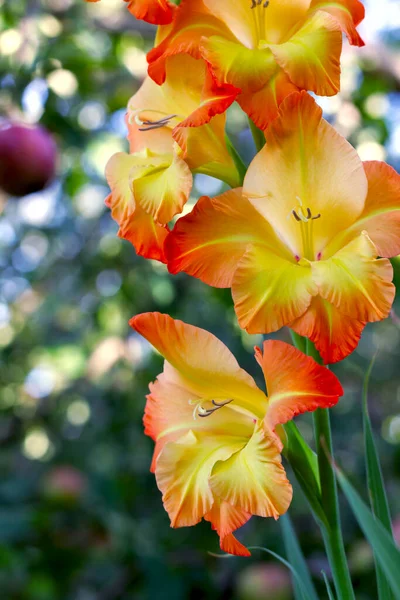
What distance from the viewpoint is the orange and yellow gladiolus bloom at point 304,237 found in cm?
53

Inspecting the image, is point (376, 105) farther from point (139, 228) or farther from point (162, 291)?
point (139, 228)

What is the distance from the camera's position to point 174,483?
0.58 metres

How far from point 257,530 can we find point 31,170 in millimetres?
1048

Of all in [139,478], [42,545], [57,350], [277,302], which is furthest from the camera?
[57,350]

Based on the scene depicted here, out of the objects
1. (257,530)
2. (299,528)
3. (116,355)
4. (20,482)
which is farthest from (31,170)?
(299,528)

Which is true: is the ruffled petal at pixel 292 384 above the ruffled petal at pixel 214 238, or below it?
below

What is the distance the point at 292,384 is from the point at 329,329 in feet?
0.16

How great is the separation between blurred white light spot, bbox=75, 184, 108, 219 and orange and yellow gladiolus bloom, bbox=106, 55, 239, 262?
5.74ft

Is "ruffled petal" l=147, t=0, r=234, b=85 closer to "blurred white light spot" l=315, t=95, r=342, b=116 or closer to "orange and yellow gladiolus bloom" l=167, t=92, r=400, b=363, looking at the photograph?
"orange and yellow gladiolus bloom" l=167, t=92, r=400, b=363

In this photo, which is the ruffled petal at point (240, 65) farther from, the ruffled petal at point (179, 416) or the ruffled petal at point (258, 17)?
the ruffled petal at point (179, 416)

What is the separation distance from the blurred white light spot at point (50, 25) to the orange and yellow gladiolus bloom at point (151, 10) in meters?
1.27

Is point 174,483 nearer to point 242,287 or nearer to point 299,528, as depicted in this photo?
point 242,287

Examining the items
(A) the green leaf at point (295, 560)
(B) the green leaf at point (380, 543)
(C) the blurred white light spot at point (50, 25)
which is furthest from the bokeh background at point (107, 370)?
(B) the green leaf at point (380, 543)

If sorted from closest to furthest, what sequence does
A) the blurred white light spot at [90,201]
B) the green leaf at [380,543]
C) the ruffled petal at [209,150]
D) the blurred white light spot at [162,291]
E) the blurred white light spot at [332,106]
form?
the green leaf at [380,543]
the ruffled petal at [209,150]
the blurred white light spot at [332,106]
the blurred white light spot at [162,291]
the blurred white light spot at [90,201]
